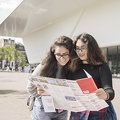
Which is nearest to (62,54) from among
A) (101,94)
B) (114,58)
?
(101,94)

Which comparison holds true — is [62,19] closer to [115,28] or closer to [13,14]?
[13,14]

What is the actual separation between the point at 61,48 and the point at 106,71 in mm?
463

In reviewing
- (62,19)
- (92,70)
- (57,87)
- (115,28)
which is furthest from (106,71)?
(62,19)

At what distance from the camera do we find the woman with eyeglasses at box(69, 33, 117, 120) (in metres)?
2.18

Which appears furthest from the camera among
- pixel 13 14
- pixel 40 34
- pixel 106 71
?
pixel 40 34

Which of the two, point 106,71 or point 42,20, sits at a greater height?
point 42,20

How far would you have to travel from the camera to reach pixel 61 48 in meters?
2.38

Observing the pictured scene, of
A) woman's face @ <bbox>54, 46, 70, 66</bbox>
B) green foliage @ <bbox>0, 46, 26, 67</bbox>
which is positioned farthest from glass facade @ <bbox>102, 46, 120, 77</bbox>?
green foliage @ <bbox>0, 46, 26, 67</bbox>

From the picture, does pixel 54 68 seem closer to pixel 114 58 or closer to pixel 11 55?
pixel 114 58

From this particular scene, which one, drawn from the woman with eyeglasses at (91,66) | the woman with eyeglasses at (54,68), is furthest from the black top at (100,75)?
the woman with eyeglasses at (54,68)

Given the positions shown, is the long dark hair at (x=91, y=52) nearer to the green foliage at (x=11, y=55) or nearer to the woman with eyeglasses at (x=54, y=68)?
the woman with eyeglasses at (x=54, y=68)

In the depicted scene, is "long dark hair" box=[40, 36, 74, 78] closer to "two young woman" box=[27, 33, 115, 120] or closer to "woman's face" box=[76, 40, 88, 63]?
"two young woman" box=[27, 33, 115, 120]

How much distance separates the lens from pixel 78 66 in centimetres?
233

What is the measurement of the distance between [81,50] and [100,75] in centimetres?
27
